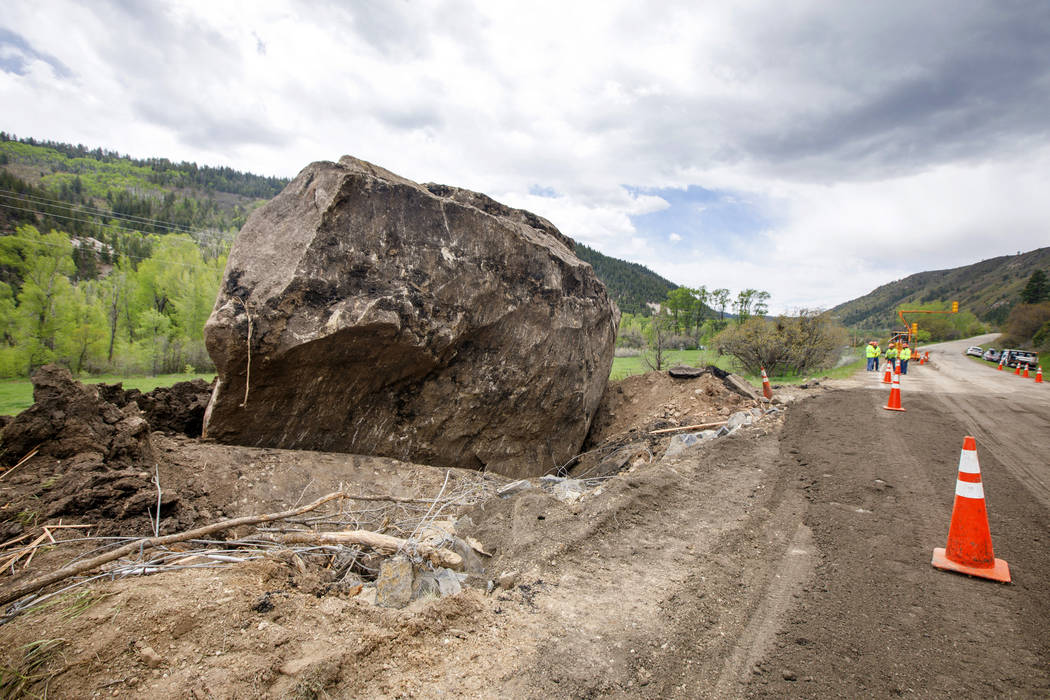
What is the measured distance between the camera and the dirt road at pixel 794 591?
6.42 feet

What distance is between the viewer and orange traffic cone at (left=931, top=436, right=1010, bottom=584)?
281cm

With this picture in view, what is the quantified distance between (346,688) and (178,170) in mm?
216484

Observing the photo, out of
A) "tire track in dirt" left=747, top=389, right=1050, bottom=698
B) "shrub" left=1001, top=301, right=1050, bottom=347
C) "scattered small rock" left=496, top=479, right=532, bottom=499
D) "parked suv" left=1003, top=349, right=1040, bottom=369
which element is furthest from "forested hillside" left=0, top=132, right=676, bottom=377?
"shrub" left=1001, top=301, right=1050, bottom=347

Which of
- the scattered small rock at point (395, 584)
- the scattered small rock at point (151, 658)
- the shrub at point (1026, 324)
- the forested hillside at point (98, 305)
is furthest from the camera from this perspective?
the shrub at point (1026, 324)

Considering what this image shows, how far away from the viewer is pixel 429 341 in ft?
20.7

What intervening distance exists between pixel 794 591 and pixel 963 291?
528 feet

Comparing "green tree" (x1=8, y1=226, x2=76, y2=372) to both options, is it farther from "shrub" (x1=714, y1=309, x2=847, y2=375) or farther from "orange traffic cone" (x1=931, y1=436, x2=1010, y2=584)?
"shrub" (x1=714, y1=309, x2=847, y2=375)

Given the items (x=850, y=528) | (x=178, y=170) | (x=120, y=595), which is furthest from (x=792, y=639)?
(x=178, y=170)

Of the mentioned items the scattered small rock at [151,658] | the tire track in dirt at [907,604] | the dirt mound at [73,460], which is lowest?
the tire track in dirt at [907,604]

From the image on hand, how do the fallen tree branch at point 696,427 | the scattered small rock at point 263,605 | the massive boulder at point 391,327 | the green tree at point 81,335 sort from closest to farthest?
the scattered small rock at point 263,605
the massive boulder at point 391,327
the fallen tree branch at point 696,427
the green tree at point 81,335

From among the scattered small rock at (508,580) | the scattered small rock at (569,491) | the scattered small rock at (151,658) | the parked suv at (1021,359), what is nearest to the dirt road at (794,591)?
the scattered small rock at (508,580)

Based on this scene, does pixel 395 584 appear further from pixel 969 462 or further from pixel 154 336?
pixel 154 336

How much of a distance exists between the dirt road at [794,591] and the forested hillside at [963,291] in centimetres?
8094

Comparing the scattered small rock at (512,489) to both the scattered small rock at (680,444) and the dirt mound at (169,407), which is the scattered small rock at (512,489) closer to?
the scattered small rock at (680,444)
